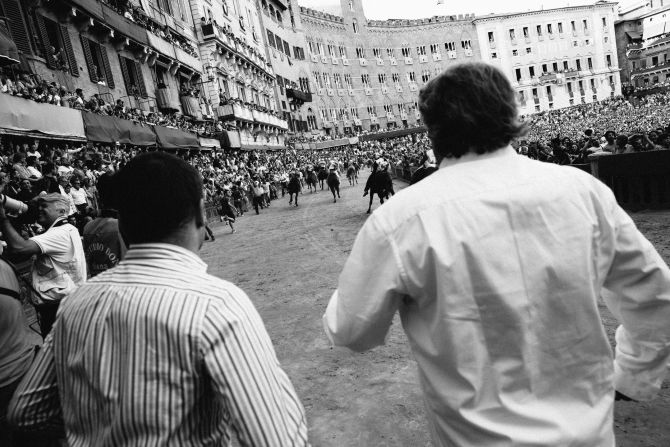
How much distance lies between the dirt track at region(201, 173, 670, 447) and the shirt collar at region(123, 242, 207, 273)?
2.24 metres

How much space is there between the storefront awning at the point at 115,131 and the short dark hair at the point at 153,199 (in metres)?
14.2

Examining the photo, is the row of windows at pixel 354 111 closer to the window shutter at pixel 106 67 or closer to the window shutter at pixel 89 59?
the window shutter at pixel 106 67

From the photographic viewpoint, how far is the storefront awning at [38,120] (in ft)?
33.5

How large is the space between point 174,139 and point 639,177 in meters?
16.7

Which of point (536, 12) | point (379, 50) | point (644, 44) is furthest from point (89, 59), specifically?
point (644, 44)

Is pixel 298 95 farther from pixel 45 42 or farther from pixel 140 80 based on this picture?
pixel 45 42

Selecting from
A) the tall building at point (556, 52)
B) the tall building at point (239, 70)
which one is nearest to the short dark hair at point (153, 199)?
the tall building at point (239, 70)

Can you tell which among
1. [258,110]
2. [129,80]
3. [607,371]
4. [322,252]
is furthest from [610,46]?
[607,371]

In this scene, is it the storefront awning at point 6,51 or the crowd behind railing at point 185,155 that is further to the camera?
the storefront awning at point 6,51

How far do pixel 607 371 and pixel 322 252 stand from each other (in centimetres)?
808

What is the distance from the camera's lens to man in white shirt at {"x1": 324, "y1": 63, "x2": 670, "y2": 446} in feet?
3.92

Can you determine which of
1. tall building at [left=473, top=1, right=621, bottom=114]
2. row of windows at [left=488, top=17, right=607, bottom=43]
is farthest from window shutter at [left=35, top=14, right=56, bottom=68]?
row of windows at [left=488, top=17, right=607, bottom=43]

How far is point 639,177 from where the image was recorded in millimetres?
8984

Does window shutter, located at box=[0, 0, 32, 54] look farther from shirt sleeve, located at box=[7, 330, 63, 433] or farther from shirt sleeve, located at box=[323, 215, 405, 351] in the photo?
shirt sleeve, located at box=[323, 215, 405, 351]
